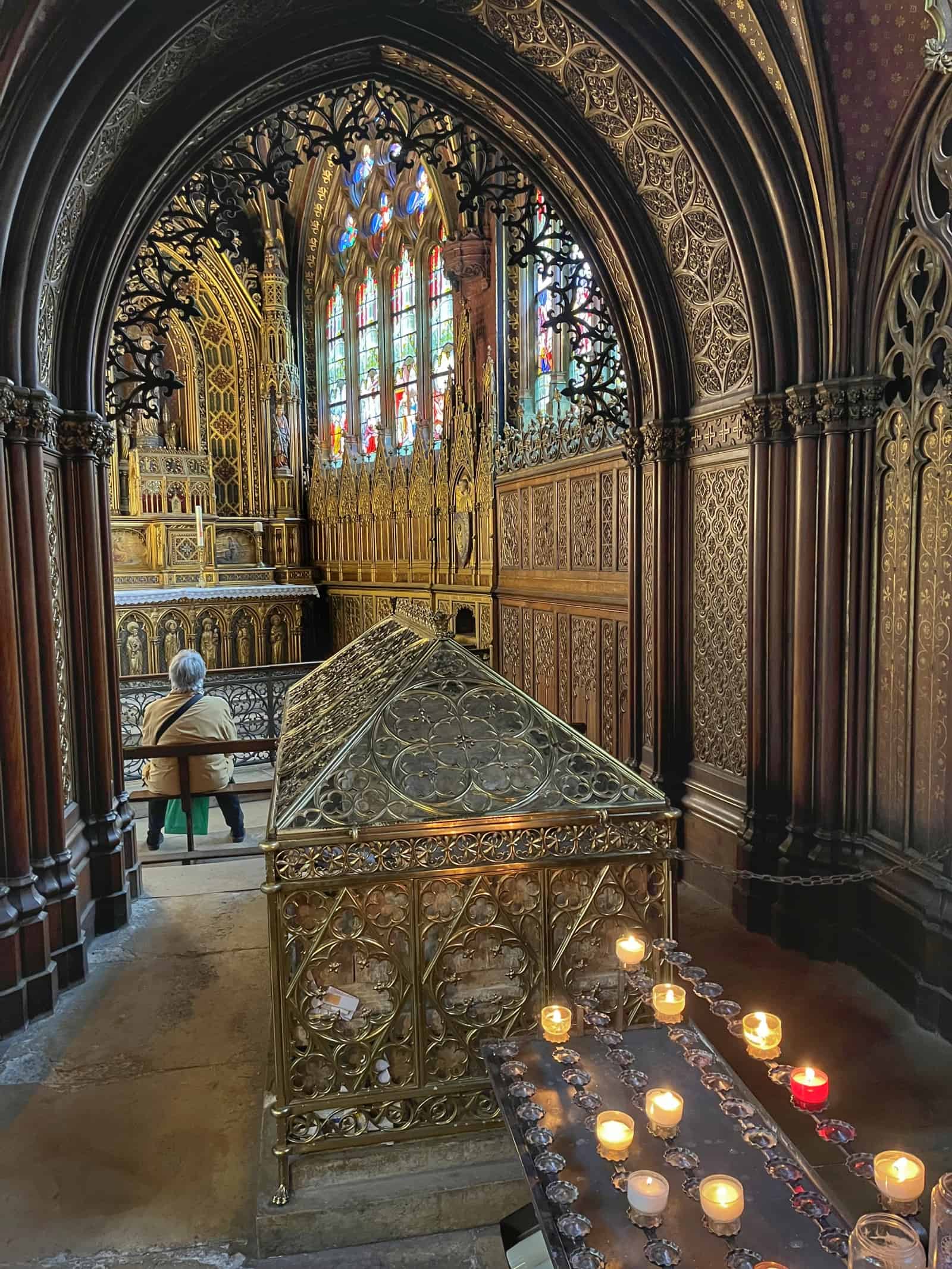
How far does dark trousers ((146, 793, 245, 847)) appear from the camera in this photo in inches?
236

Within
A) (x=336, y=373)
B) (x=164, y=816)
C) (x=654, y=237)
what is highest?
(x=336, y=373)

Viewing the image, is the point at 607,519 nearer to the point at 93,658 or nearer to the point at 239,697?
the point at 93,658

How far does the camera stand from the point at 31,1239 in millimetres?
2602

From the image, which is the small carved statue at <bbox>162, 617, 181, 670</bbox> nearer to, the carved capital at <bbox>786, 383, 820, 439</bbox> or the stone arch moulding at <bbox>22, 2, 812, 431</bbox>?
the stone arch moulding at <bbox>22, 2, 812, 431</bbox>

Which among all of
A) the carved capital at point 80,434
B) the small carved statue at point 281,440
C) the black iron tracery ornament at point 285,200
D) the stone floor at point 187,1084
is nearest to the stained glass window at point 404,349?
the small carved statue at point 281,440

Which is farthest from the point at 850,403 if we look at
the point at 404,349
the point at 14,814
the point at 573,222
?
the point at 404,349

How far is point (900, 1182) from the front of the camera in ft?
5.78

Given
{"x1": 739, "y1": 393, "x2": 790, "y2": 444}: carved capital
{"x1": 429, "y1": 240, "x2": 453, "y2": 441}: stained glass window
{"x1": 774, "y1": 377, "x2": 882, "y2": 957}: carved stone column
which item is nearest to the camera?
{"x1": 774, "y1": 377, "x2": 882, "y2": 957}: carved stone column

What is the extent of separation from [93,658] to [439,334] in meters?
8.74

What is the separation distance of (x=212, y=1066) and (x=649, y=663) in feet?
12.4

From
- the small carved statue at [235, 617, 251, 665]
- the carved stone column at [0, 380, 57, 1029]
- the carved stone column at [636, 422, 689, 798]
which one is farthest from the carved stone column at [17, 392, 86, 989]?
the small carved statue at [235, 617, 251, 665]

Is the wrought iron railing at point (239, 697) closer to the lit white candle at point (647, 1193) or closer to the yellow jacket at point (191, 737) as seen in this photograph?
the yellow jacket at point (191, 737)

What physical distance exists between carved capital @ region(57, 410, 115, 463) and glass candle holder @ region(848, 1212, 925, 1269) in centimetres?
480

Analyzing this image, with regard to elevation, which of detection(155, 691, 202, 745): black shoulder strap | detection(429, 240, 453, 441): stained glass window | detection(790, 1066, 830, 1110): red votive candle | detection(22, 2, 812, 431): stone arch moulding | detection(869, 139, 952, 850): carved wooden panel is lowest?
detection(790, 1066, 830, 1110): red votive candle
